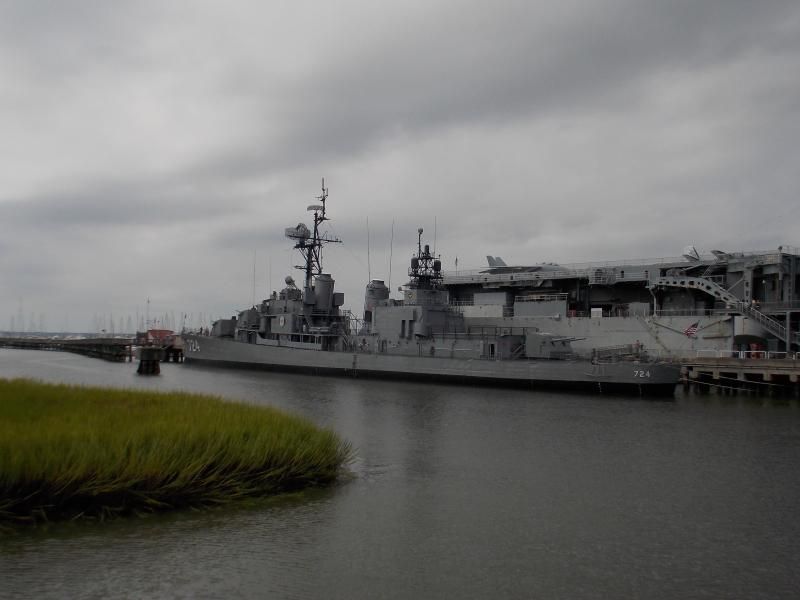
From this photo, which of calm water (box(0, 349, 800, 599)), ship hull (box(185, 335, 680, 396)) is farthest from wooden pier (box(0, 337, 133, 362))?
calm water (box(0, 349, 800, 599))

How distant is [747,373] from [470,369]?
553 inches

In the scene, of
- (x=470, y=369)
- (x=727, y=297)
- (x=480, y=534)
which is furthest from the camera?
(x=727, y=297)

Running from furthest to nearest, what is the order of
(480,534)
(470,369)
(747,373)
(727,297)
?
(727,297) → (470,369) → (747,373) → (480,534)

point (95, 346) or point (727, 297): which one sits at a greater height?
point (727, 297)

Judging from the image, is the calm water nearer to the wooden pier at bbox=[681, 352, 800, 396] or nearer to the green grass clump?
the green grass clump

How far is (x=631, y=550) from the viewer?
938 cm

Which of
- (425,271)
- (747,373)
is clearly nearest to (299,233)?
(425,271)

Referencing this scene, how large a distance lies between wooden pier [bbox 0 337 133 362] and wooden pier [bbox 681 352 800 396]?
4784 cm

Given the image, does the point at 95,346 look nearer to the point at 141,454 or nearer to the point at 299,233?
the point at 299,233

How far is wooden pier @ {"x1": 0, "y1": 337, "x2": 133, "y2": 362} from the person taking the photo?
61844 millimetres

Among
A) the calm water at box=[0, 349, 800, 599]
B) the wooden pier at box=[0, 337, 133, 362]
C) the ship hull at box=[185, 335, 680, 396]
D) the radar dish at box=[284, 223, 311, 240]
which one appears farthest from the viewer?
the wooden pier at box=[0, 337, 133, 362]

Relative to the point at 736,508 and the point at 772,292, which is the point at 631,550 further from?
the point at 772,292

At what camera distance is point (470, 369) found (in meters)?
36.2

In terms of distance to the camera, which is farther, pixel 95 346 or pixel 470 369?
pixel 95 346
